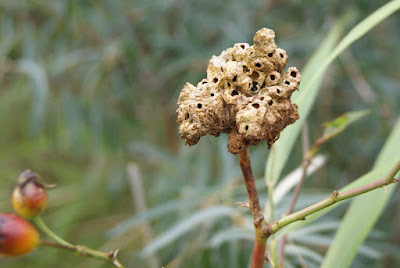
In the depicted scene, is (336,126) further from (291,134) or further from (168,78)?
(168,78)

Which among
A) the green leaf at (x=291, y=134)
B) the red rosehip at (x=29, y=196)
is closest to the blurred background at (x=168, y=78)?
the green leaf at (x=291, y=134)

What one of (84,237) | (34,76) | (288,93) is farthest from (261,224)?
(84,237)

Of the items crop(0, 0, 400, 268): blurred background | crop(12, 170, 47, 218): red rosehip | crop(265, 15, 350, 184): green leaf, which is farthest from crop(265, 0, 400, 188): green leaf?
crop(0, 0, 400, 268): blurred background

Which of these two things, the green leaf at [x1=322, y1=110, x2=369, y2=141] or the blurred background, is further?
the blurred background

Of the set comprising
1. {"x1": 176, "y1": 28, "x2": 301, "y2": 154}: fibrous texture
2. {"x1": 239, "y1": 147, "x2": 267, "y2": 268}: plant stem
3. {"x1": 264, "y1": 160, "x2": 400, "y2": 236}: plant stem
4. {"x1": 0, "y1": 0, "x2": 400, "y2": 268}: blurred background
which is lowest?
{"x1": 264, "y1": 160, "x2": 400, "y2": 236}: plant stem

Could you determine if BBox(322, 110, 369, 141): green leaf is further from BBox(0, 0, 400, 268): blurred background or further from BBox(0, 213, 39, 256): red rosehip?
BBox(0, 0, 400, 268): blurred background

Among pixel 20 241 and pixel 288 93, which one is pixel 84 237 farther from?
pixel 288 93

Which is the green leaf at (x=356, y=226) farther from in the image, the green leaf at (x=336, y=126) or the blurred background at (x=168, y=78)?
the blurred background at (x=168, y=78)
